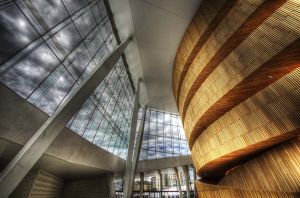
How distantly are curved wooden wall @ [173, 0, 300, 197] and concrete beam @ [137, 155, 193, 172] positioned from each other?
28.9ft

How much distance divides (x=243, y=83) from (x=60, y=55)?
8406 mm

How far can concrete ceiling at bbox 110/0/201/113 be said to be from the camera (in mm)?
10758

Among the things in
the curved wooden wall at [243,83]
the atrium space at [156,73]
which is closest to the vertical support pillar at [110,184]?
the atrium space at [156,73]

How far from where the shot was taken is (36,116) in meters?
6.00

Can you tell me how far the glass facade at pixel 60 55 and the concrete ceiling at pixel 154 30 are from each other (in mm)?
1742

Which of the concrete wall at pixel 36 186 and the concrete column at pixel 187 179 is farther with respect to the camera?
the concrete column at pixel 187 179

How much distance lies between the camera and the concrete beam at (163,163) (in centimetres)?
1850

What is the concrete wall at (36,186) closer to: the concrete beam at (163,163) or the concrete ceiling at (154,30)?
the concrete beam at (163,163)

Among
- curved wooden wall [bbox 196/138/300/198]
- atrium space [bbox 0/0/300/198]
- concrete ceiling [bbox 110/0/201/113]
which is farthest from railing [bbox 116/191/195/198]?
curved wooden wall [bbox 196/138/300/198]

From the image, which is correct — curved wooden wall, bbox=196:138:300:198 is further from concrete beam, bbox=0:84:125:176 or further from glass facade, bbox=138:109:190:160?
glass facade, bbox=138:109:190:160

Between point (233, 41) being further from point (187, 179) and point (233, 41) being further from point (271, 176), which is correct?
point (187, 179)

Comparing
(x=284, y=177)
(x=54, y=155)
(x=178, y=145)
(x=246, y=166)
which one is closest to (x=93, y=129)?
(x=54, y=155)

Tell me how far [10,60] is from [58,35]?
357 centimetres

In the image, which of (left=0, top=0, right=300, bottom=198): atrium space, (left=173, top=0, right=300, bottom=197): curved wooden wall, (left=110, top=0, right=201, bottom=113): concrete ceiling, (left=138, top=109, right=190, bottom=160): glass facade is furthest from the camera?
(left=138, top=109, right=190, bottom=160): glass facade
